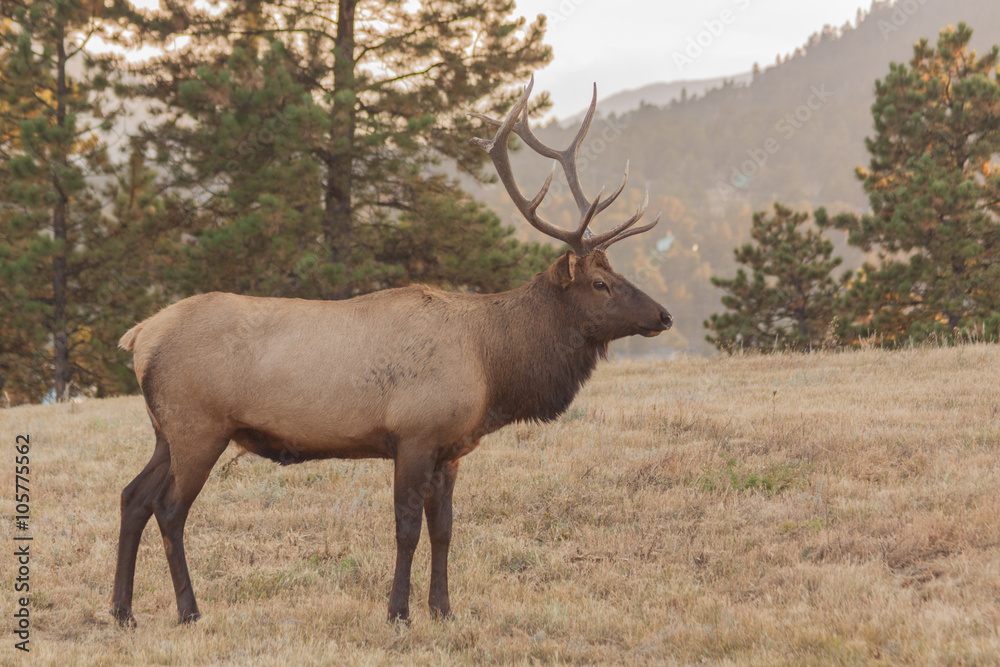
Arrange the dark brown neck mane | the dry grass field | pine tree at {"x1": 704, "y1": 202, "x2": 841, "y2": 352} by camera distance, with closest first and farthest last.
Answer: the dry grass field → the dark brown neck mane → pine tree at {"x1": 704, "y1": 202, "x2": 841, "y2": 352}

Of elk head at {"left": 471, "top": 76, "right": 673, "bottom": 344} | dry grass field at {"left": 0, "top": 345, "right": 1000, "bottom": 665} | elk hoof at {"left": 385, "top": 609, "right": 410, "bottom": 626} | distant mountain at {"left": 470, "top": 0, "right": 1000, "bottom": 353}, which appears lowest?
elk hoof at {"left": 385, "top": 609, "right": 410, "bottom": 626}

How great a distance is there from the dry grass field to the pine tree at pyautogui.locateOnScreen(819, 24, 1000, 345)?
889cm

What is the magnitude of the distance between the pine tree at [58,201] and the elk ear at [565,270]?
49.4ft

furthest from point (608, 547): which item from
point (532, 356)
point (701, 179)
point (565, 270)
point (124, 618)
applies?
point (701, 179)

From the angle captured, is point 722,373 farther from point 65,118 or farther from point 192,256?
point 65,118

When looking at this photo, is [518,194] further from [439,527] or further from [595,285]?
[439,527]

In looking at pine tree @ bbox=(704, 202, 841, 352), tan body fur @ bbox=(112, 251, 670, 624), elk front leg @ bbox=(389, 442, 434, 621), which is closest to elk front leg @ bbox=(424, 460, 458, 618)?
tan body fur @ bbox=(112, 251, 670, 624)

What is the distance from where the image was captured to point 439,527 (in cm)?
494

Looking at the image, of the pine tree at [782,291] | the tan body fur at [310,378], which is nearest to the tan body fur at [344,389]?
the tan body fur at [310,378]

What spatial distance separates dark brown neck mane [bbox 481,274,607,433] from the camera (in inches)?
197

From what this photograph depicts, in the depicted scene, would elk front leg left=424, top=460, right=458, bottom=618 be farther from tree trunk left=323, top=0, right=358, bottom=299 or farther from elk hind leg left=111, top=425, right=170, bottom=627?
tree trunk left=323, top=0, right=358, bottom=299

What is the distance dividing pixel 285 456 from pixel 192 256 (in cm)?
1145

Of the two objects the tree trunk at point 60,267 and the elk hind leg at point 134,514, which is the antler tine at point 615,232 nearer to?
the elk hind leg at point 134,514

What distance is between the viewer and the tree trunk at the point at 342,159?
50.2ft
